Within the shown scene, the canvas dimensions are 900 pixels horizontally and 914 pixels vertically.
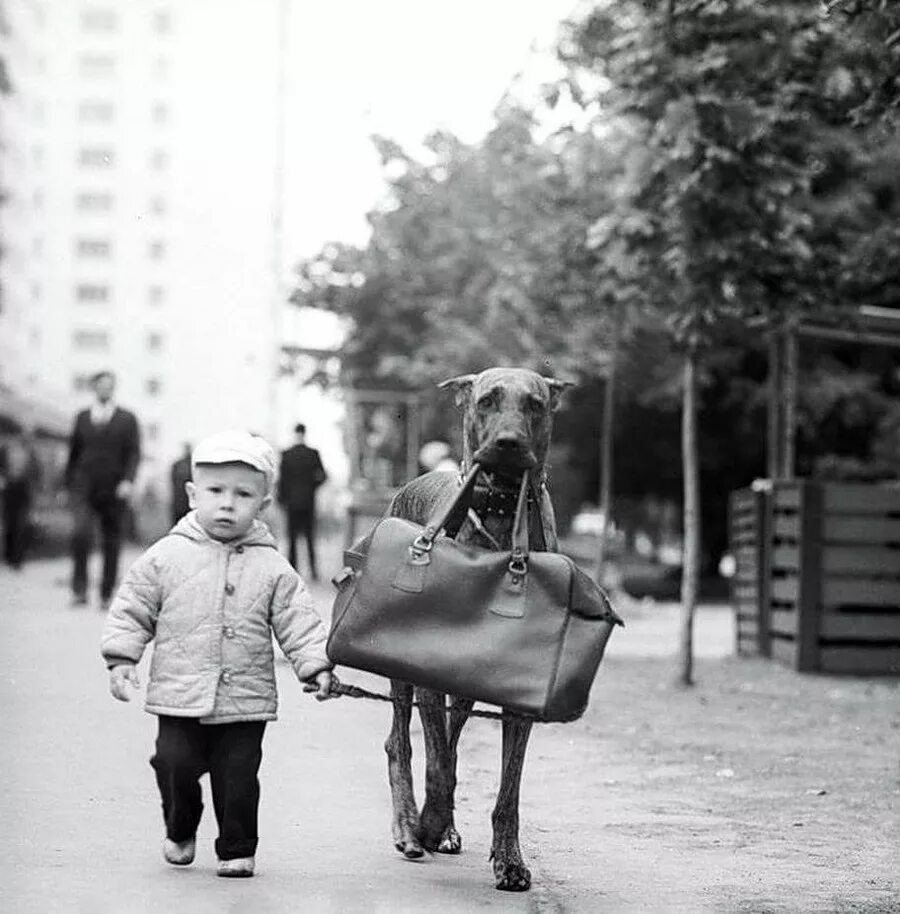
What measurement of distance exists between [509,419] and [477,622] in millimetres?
664

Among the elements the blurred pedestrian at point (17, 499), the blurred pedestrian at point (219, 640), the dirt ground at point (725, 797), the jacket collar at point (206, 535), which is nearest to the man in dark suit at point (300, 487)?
the blurred pedestrian at point (17, 499)

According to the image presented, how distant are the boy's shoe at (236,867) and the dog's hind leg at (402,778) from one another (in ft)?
2.56

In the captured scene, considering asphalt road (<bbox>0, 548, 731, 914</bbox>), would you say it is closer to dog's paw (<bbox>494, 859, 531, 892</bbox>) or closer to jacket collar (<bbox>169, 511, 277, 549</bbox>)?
dog's paw (<bbox>494, 859, 531, 892</bbox>)

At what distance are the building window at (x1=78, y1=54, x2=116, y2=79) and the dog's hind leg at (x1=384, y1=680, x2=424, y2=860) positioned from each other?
4567 inches

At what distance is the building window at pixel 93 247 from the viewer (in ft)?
405

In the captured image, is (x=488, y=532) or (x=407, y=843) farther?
(x=407, y=843)

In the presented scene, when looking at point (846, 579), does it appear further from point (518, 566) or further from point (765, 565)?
point (518, 566)

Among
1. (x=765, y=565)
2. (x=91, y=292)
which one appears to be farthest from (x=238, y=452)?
(x=91, y=292)

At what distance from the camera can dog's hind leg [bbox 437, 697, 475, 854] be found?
24.8 feet

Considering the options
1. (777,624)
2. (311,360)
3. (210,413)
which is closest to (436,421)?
(311,360)

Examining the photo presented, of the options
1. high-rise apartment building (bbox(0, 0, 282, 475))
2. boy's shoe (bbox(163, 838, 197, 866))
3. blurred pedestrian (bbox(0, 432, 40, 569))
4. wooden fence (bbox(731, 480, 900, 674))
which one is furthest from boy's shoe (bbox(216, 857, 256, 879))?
high-rise apartment building (bbox(0, 0, 282, 475))

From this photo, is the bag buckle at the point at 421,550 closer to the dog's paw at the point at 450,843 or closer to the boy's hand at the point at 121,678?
the boy's hand at the point at 121,678

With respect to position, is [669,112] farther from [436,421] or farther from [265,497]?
[436,421]

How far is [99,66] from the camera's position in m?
120
